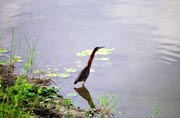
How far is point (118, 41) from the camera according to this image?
7.20 m

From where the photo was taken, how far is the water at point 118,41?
18.2 ft

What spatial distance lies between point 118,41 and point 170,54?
0.98 m

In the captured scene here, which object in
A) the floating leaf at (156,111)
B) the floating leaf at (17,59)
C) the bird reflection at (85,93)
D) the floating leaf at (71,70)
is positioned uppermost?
the floating leaf at (17,59)

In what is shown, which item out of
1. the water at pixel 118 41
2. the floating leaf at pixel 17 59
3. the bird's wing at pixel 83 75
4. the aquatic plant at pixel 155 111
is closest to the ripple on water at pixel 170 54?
the water at pixel 118 41

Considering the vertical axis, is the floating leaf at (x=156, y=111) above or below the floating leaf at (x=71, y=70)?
below

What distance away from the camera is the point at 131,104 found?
5254 millimetres

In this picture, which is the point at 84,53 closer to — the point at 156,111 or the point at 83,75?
the point at 83,75

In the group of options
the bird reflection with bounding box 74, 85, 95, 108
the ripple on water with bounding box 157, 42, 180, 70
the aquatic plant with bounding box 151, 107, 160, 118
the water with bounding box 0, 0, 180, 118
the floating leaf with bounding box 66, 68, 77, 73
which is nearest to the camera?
the aquatic plant with bounding box 151, 107, 160, 118

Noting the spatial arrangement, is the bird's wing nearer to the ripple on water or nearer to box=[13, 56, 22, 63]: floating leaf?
box=[13, 56, 22, 63]: floating leaf

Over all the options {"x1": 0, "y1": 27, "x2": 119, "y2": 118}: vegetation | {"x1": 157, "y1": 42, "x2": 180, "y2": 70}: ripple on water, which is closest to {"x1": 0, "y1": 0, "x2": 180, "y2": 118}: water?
{"x1": 157, "y1": 42, "x2": 180, "y2": 70}: ripple on water

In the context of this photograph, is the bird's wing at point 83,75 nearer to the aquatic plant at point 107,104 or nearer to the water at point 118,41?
the water at point 118,41

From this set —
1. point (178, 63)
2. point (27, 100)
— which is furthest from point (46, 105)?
point (178, 63)

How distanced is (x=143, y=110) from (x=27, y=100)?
137cm

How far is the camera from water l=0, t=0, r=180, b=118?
5.56 m
